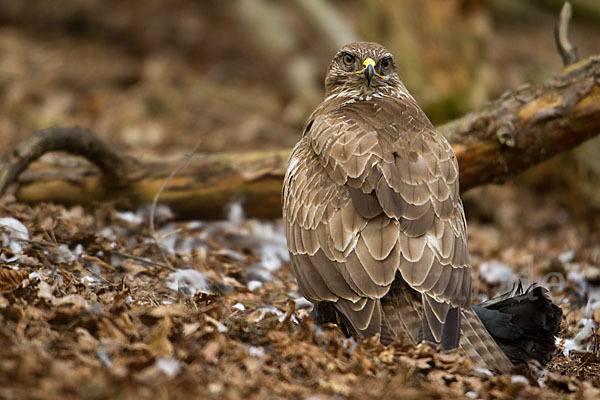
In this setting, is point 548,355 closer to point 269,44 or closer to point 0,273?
point 0,273

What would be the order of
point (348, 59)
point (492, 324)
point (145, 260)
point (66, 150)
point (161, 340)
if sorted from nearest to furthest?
point (161, 340)
point (492, 324)
point (145, 260)
point (348, 59)
point (66, 150)

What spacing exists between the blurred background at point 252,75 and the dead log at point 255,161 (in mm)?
655

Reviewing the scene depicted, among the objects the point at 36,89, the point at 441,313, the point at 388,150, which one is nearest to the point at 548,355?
the point at 441,313

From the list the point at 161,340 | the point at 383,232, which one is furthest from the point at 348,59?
the point at 161,340

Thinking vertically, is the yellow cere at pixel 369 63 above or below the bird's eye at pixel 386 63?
below

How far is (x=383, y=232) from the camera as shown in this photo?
4430 mm

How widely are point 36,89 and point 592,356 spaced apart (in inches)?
388

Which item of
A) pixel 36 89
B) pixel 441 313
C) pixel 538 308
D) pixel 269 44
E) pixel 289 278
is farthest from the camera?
pixel 269 44

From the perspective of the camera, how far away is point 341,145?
4.86m

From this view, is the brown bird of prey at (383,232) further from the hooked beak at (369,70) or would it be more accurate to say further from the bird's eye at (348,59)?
the bird's eye at (348,59)

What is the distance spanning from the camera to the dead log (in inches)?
242

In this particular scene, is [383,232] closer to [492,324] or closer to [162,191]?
[492,324]

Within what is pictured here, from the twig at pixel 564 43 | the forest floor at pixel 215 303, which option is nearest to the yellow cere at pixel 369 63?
the forest floor at pixel 215 303

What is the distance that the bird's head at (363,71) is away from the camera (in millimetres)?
5781
